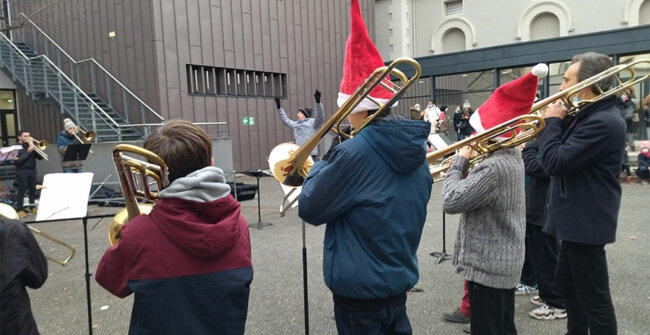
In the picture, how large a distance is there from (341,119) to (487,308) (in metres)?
1.28

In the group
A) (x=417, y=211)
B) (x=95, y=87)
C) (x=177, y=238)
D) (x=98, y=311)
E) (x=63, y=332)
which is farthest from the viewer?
(x=95, y=87)

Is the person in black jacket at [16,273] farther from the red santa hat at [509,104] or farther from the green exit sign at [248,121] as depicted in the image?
the green exit sign at [248,121]

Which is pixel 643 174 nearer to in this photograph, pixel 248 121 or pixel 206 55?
pixel 248 121

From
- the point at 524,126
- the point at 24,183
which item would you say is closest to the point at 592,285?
the point at 524,126

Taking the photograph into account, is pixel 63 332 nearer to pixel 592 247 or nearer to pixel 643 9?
pixel 592 247

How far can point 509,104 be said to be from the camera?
8.43 ft

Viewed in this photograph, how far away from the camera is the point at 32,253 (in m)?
1.97

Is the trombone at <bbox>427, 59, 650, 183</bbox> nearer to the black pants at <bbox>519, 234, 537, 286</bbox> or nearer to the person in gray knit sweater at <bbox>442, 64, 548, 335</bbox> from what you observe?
the person in gray knit sweater at <bbox>442, 64, 548, 335</bbox>

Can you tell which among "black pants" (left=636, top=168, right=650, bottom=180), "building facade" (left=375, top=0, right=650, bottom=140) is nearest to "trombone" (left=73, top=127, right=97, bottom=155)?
"building facade" (left=375, top=0, right=650, bottom=140)

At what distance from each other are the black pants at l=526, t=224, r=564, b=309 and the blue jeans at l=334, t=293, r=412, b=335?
206 cm

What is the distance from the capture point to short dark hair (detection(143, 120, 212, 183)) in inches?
69.0

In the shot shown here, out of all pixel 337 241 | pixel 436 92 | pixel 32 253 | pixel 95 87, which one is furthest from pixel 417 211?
pixel 436 92

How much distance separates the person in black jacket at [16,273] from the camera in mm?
1866

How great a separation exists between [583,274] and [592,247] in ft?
0.52
